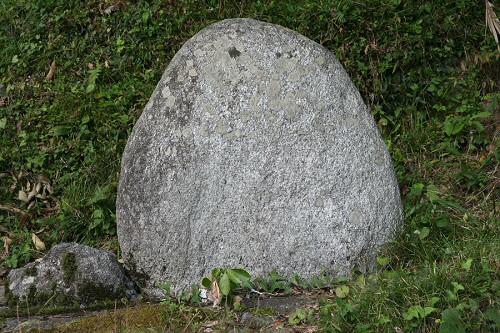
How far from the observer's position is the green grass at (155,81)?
6.27 meters

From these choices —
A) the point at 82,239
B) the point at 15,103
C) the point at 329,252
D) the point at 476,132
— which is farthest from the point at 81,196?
the point at 476,132

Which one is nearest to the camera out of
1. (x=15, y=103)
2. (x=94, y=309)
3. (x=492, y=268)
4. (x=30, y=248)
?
(x=492, y=268)

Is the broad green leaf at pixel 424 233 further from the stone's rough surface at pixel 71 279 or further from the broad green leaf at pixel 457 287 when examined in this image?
the stone's rough surface at pixel 71 279

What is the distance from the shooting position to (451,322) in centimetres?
381

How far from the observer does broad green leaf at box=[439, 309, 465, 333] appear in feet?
12.5

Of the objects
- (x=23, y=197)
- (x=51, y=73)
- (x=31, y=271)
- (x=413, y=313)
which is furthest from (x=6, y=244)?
(x=413, y=313)

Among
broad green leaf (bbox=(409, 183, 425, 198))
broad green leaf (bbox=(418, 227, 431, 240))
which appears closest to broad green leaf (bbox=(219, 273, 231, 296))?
broad green leaf (bbox=(418, 227, 431, 240))

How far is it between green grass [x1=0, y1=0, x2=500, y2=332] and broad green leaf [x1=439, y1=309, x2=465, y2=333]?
1.28 meters

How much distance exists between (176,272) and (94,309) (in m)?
0.53

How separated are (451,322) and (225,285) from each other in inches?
50.1

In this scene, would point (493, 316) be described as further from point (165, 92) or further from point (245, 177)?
point (165, 92)

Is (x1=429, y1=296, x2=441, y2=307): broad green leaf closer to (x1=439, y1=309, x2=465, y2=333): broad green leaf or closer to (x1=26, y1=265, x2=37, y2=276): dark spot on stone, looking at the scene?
(x1=439, y1=309, x2=465, y2=333): broad green leaf

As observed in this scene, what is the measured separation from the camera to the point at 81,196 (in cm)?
654

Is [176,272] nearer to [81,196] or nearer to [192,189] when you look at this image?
[192,189]
